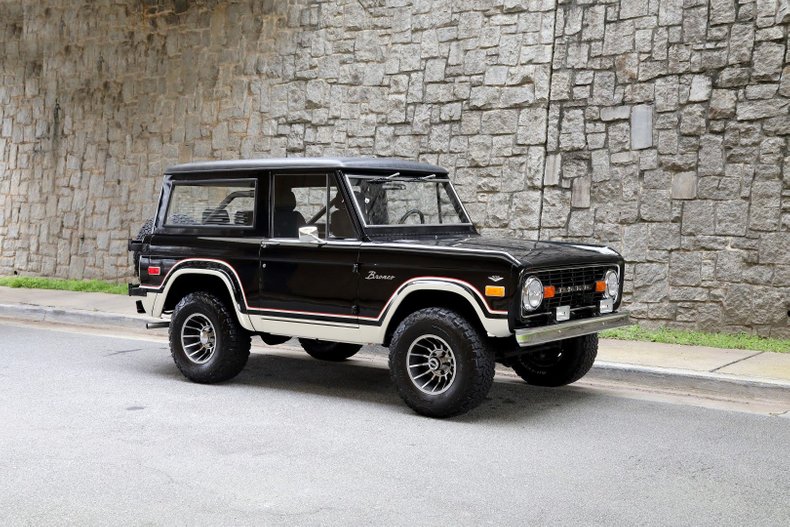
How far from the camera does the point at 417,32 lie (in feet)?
43.4

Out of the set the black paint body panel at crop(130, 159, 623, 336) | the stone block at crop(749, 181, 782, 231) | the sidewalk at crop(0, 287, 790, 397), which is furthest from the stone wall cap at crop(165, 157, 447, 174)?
the stone block at crop(749, 181, 782, 231)

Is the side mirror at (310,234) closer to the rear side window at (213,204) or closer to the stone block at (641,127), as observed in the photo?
the rear side window at (213,204)

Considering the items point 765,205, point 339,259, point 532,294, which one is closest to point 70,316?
point 339,259

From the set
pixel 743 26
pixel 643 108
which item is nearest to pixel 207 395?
pixel 643 108

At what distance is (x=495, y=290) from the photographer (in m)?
6.65

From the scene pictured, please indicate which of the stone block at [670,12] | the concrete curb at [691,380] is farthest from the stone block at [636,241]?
the concrete curb at [691,380]

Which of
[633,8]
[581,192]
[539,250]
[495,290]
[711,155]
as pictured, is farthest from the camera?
[581,192]

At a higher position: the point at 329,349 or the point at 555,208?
the point at 555,208

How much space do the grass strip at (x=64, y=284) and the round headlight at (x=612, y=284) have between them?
9926 mm

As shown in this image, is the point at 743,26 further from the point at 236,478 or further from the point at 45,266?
the point at 45,266

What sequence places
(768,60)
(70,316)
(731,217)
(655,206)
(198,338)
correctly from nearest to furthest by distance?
(198,338)
(768,60)
(731,217)
(655,206)
(70,316)

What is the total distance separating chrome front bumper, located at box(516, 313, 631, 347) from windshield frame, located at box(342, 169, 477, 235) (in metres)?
1.54

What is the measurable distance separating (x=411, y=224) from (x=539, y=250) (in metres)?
1.20

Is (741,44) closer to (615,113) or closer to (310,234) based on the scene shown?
(615,113)
